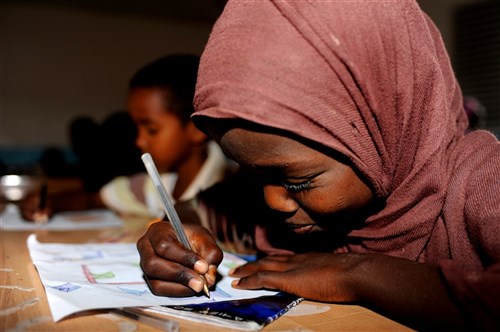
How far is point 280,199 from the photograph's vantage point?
0.65 m

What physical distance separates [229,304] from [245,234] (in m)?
0.38

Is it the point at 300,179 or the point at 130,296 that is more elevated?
the point at 300,179

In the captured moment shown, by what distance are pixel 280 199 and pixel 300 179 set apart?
5 cm

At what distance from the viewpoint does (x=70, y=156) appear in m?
4.25

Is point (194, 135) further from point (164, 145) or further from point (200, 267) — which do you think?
point (200, 267)

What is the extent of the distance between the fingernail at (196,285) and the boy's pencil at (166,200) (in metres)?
0.01

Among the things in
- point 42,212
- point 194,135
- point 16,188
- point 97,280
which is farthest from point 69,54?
point 97,280

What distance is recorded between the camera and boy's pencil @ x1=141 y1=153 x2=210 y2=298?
617 mm

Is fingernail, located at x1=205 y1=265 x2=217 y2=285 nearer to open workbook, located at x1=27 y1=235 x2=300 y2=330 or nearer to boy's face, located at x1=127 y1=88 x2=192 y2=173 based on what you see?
open workbook, located at x1=27 y1=235 x2=300 y2=330

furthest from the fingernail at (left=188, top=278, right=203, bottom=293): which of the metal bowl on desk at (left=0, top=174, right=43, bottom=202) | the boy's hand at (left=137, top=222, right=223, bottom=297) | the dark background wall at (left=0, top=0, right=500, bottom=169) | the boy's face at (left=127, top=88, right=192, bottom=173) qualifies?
the dark background wall at (left=0, top=0, right=500, bottom=169)

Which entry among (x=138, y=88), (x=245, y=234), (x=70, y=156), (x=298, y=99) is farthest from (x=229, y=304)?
(x=70, y=156)

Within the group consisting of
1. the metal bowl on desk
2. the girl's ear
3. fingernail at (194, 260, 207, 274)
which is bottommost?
the metal bowl on desk

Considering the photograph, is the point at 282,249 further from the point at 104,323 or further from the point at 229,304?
the point at 104,323

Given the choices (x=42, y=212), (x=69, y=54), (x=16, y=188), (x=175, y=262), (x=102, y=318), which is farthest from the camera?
(x=69, y=54)
